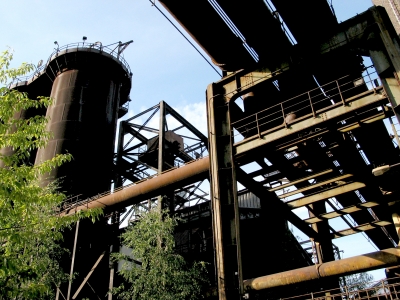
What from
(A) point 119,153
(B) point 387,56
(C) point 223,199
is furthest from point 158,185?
(A) point 119,153

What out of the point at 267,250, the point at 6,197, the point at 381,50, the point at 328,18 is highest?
the point at 328,18

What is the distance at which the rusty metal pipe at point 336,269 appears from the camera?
8.73 meters

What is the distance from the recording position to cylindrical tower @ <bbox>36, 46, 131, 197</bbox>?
21422mm

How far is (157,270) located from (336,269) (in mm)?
6011

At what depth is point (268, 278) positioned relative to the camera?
995 cm

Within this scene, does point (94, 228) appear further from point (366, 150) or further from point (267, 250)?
point (366, 150)

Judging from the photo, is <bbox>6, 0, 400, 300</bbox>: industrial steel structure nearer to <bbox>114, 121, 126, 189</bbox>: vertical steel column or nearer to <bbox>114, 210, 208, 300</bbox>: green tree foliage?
<bbox>114, 210, 208, 300</bbox>: green tree foliage

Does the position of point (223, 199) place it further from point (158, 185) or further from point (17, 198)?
point (17, 198)

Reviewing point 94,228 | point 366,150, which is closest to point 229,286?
point 366,150

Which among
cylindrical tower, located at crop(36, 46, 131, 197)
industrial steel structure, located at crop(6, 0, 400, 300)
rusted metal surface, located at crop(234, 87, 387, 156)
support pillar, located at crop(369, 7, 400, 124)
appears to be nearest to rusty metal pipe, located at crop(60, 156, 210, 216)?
industrial steel structure, located at crop(6, 0, 400, 300)

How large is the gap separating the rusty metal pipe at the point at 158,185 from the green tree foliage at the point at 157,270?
155 cm

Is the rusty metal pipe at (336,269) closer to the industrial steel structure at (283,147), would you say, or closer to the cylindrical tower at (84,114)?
the industrial steel structure at (283,147)

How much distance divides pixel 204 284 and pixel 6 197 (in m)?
9.96

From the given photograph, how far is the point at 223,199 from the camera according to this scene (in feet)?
35.6
